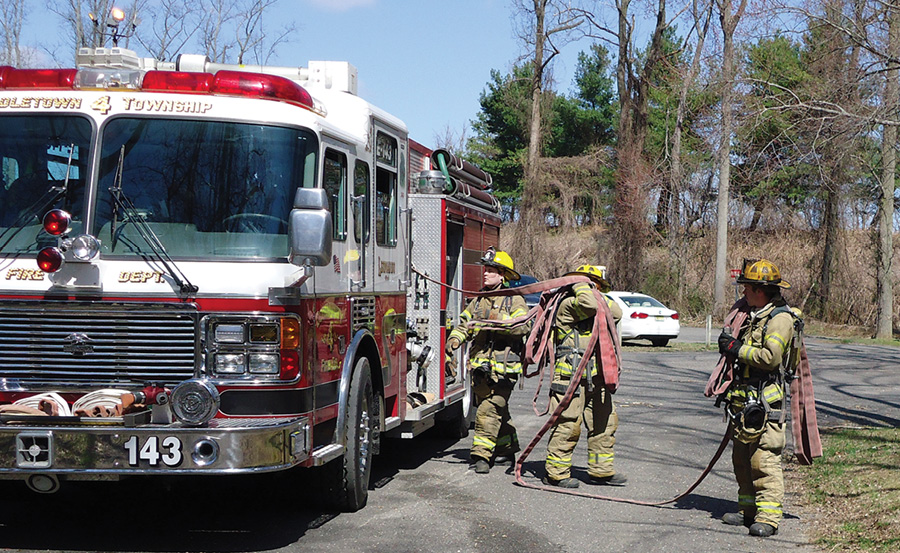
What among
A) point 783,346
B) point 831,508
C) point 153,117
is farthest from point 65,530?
point 831,508

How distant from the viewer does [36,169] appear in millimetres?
5965

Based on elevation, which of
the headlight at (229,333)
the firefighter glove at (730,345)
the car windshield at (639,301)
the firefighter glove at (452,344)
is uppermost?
the car windshield at (639,301)

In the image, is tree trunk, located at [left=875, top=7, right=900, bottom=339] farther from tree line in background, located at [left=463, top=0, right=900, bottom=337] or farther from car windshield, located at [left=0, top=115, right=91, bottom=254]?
car windshield, located at [left=0, top=115, right=91, bottom=254]

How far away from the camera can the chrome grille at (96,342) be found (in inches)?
221

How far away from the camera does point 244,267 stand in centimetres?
570

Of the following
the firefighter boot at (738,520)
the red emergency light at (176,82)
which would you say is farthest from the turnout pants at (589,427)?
the red emergency light at (176,82)

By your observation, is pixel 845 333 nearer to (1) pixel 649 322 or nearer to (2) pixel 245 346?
(1) pixel 649 322

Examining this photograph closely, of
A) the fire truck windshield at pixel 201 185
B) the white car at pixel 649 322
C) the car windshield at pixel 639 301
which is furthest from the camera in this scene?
the car windshield at pixel 639 301

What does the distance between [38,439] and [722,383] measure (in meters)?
4.53

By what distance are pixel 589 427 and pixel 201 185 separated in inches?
164

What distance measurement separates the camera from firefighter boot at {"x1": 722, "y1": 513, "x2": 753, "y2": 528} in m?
7.09

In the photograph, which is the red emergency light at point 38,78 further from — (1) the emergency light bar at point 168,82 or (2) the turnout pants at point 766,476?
(2) the turnout pants at point 766,476

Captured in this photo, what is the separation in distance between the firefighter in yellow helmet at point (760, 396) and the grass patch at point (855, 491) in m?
0.42

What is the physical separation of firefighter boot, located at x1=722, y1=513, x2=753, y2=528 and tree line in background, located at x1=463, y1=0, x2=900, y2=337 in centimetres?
868
